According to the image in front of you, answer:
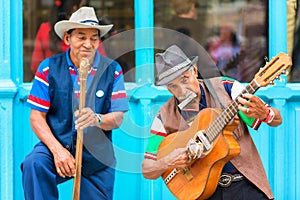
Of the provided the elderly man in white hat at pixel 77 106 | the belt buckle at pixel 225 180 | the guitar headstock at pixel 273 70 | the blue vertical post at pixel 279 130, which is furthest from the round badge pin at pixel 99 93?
the blue vertical post at pixel 279 130

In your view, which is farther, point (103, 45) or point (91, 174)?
point (103, 45)

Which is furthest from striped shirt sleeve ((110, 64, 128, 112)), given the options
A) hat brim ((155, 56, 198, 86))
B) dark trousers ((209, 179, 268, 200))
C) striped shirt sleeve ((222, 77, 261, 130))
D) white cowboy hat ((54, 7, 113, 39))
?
dark trousers ((209, 179, 268, 200))

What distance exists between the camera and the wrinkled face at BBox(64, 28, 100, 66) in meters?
4.22

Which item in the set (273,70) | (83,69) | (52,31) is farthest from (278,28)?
(52,31)

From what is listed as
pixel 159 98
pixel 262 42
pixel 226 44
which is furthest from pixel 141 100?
pixel 226 44

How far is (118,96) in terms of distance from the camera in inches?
167

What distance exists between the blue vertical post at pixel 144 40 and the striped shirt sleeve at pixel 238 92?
3.81 feet

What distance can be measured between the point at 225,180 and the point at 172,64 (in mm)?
668

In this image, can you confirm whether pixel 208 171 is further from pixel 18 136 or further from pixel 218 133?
pixel 18 136

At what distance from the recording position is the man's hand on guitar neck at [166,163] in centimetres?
379

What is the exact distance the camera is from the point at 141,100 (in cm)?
487

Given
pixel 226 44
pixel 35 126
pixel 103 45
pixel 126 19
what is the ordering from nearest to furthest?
pixel 35 126 → pixel 103 45 → pixel 126 19 → pixel 226 44

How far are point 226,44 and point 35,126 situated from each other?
318cm

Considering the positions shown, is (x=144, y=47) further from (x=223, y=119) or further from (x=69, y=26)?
(x=223, y=119)
